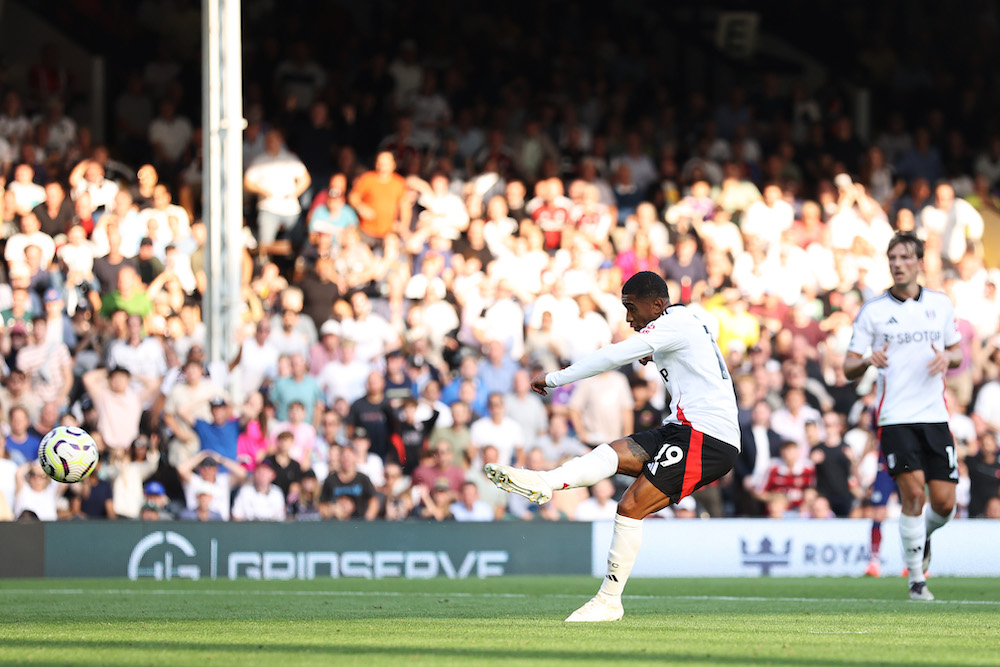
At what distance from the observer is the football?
35.6 feet

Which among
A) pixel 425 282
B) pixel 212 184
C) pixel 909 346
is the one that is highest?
pixel 212 184

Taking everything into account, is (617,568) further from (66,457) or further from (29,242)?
(29,242)

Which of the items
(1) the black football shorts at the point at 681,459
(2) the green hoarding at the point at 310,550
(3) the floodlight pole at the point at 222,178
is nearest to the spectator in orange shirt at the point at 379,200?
(3) the floodlight pole at the point at 222,178

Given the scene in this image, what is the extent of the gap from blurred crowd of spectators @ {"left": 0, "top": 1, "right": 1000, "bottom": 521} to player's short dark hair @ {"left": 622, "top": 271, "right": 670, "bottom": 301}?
598cm

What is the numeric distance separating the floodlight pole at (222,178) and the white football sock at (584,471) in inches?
353

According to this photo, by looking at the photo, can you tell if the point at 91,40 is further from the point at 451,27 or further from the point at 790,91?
the point at 790,91

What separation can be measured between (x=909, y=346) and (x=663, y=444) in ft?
9.87

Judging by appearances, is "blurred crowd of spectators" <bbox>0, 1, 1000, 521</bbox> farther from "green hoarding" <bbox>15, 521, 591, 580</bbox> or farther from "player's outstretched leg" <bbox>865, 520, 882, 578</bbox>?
"player's outstretched leg" <bbox>865, 520, 882, 578</bbox>

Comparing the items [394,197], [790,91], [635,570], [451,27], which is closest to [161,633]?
[635,570]

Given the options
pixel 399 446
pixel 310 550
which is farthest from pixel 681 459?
pixel 399 446

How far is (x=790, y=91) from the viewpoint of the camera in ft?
86.5

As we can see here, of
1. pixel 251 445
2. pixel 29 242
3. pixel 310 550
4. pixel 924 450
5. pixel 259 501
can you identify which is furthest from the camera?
pixel 29 242

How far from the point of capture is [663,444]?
879 centimetres

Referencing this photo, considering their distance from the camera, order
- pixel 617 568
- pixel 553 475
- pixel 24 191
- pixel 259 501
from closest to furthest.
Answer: pixel 553 475 < pixel 617 568 < pixel 259 501 < pixel 24 191
